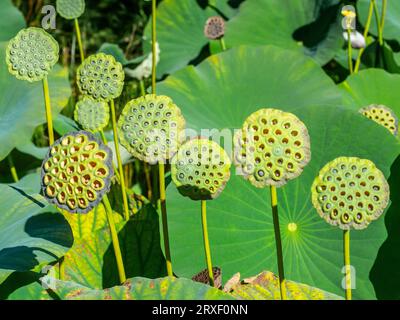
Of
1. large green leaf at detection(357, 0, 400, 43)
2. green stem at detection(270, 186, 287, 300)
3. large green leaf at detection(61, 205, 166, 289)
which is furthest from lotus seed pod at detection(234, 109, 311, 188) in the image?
Result: large green leaf at detection(357, 0, 400, 43)

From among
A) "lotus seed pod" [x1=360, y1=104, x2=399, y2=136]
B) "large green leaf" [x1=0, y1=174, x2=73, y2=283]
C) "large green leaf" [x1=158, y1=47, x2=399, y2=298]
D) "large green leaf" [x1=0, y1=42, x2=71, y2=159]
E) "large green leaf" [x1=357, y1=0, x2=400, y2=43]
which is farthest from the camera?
"large green leaf" [x1=357, y1=0, x2=400, y2=43]

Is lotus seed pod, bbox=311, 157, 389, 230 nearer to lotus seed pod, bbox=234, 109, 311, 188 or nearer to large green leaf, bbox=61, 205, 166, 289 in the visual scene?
lotus seed pod, bbox=234, 109, 311, 188

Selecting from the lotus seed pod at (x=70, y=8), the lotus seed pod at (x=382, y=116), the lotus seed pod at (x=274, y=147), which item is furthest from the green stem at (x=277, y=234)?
the lotus seed pod at (x=70, y=8)

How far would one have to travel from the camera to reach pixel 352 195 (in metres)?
0.92

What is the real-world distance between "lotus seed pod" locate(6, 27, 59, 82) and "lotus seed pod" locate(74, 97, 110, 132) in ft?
0.34

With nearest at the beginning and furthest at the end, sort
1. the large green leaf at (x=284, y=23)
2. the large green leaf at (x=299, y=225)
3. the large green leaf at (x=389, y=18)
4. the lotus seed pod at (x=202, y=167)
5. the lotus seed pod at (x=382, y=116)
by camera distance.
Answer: the lotus seed pod at (x=202, y=167)
the large green leaf at (x=299, y=225)
the lotus seed pod at (x=382, y=116)
the large green leaf at (x=389, y=18)
the large green leaf at (x=284, y=23)

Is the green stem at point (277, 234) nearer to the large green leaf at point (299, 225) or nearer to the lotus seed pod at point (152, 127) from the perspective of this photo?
the lotus seed pod at point (152, 127)

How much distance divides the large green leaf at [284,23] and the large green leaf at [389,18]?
0.09m

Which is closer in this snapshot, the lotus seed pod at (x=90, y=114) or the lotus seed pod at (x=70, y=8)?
the lotus seed pod at (x=90, y=114)

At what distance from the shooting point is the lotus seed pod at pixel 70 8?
165cm

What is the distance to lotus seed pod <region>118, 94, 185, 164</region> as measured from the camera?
1040 mm

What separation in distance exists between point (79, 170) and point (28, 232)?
0.41 meters

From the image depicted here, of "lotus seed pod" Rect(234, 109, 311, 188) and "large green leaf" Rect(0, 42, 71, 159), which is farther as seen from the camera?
"large green leaf" Rect(0, 42, 71, 159)

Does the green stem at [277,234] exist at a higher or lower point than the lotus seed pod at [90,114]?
lower
